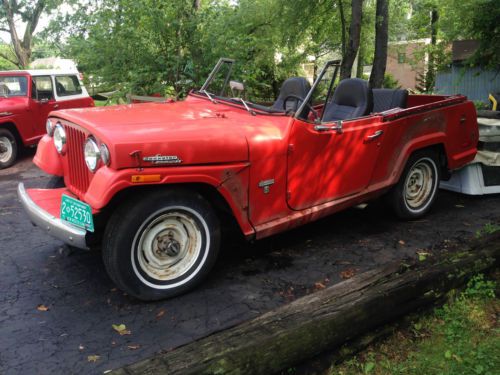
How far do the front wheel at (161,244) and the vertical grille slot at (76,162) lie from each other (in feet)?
1.73

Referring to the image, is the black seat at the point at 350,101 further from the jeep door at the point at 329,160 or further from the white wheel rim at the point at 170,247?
the white wheel rim at the point at 170,247

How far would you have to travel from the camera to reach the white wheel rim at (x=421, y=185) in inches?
193

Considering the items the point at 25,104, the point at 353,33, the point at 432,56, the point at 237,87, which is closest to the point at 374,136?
the point at 237,87

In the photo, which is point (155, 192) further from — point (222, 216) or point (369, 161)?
point (369, 161)

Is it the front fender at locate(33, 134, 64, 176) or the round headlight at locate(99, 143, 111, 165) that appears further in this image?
the front fender at locate(33, 134, 64, 176)

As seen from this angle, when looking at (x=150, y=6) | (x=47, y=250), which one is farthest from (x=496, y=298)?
(x=150, y=6)

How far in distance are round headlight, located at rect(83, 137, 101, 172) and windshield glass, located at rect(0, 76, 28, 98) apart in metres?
7.04

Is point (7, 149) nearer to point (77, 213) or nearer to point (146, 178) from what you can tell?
point (77, 213)

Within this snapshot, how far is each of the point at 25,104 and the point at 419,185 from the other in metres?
7.59

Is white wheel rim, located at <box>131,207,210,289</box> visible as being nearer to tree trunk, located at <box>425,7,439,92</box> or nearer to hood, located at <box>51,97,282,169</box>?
hood, located at <box>51,97,282,169</box>

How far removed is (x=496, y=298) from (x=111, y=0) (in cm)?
832

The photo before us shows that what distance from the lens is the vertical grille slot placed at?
3.33 metres

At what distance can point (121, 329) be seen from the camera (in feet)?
9.59

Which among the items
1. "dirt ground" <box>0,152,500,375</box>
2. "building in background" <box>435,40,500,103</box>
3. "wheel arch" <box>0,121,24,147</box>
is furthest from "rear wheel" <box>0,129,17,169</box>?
"building in background" <box>435,40,500,103</box>
